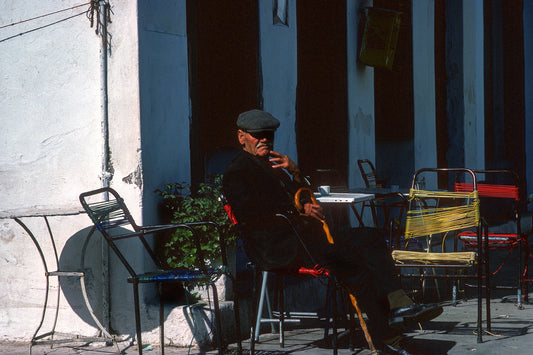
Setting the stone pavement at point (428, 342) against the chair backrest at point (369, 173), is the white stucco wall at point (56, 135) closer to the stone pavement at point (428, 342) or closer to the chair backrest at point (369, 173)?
the stone pavement at point (428, 342)

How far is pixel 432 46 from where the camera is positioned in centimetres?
1071

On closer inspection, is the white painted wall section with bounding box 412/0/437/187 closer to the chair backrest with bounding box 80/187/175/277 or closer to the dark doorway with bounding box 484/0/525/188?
the dark doorway with bounding box 484/0/525/188

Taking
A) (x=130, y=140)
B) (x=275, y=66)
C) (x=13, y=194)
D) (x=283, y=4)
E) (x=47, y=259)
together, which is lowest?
(x=47, y=259)

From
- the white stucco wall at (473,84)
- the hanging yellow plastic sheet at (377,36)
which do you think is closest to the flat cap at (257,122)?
the hanging yellow plastic sheet at (377,36)

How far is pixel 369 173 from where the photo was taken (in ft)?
29.3

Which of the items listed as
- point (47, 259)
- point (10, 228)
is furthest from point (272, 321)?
point (10, 228)

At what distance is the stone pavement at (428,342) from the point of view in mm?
5281

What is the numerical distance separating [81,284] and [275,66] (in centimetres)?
305

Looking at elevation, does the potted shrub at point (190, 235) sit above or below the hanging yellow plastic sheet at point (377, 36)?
below

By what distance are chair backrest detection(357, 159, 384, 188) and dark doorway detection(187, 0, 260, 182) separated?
1957 millimetres

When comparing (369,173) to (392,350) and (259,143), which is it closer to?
(259,143)

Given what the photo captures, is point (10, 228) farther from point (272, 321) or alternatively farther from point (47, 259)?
point (272, 321)

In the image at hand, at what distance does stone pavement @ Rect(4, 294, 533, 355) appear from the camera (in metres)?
5.28

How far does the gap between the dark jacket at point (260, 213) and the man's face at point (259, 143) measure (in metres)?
0.11
